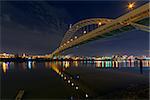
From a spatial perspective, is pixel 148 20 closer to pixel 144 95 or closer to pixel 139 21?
pixel 139 21

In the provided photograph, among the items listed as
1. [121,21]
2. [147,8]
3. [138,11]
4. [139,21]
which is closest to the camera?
[147,8]

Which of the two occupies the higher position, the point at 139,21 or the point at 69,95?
the point at 139,21

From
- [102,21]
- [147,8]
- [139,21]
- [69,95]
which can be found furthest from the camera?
[102,21]

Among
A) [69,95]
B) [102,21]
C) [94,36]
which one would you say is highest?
[102,21]

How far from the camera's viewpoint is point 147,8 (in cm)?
Answer: 2397

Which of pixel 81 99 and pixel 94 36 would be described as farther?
pixel 94 36

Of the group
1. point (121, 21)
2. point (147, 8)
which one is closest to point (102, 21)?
point (121, 21)

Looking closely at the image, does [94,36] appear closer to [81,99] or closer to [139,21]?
[139,21]

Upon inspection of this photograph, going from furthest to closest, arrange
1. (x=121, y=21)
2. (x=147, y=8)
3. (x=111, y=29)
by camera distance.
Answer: (x=111, y=29) < (x=121, y=21) < (x=147, y=8)

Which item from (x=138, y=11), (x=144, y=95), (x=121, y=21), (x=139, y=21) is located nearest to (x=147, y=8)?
(x=138, y=11)

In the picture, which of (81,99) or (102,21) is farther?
(102,21)

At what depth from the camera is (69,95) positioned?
1446 centimetres

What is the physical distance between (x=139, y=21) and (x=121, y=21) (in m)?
3.27

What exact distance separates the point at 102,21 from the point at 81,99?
3166cm
